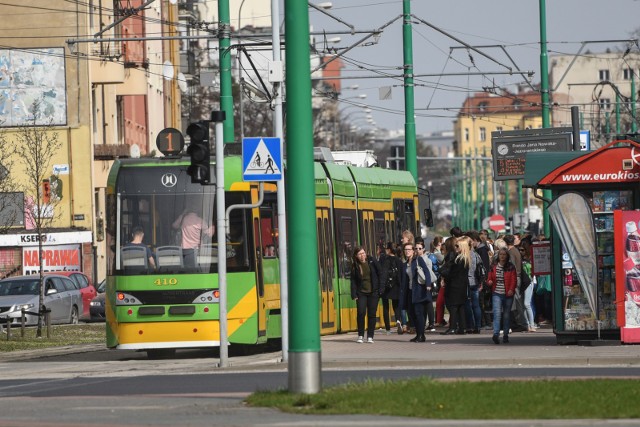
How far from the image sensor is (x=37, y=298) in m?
42.1

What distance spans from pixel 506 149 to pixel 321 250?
7163 mm

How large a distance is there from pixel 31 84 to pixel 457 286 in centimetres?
3386

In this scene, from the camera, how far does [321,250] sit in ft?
95.1

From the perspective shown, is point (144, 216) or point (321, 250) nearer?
point (144, 216)

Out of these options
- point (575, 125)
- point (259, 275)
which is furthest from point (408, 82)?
point (259, 275)

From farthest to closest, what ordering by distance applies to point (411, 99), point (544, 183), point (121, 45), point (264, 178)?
point (121, 45), point (411, 99), point (544, 183), point (264, 178)

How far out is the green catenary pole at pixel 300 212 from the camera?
15.0 metres

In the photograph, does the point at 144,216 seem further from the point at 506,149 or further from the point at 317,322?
the point at 506,149

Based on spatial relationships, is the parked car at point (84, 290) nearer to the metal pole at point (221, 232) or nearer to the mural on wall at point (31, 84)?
the mural on wall at point (31, 84)

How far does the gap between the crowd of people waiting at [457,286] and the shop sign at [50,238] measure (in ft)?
91.7

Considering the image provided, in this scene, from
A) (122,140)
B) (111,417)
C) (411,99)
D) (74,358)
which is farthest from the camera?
(122,140)

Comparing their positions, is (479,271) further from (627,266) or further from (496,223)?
(496,223)

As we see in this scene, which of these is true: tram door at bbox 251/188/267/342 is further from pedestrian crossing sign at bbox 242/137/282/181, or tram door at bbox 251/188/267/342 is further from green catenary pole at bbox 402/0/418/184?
green catenary pole at bbox 402/0/418/184

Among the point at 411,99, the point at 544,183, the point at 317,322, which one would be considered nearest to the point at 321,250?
the point at 544,183
